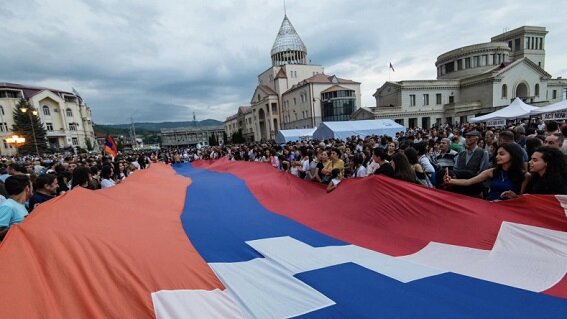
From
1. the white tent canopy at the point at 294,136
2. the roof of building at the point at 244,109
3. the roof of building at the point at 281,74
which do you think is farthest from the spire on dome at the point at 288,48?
the white tent canopy at the point at 294,136

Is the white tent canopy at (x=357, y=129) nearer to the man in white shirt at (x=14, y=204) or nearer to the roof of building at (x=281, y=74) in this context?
the man in white shirt at (x=14, y=204)

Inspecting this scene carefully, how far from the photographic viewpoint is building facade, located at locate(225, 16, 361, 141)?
55219 mm

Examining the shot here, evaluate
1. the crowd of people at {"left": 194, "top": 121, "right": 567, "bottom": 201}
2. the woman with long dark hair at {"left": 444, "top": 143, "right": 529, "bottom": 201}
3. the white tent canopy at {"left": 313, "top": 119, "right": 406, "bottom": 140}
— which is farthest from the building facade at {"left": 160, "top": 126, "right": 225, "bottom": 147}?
the woman with long dark hair at {"left": 444, "top": 143, "right": 529, "bottom": 201}

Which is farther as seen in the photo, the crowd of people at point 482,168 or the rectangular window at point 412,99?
the rectangular window at point 412,99

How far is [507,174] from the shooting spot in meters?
3.83

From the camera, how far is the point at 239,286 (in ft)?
9.29

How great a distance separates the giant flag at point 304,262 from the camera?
2.29 meters

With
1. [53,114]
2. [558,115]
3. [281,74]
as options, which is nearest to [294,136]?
[558,115]

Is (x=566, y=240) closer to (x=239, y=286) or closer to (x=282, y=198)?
(x=239, y=286)

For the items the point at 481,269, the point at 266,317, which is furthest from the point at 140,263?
the point at 481,269

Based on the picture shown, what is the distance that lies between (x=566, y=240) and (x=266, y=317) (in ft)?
9.94

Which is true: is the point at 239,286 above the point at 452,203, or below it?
below

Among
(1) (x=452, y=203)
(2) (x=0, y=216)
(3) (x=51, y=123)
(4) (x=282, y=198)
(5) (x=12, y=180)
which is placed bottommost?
(4) (x=282, y=198)

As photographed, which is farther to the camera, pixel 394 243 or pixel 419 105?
pixel 419 105
